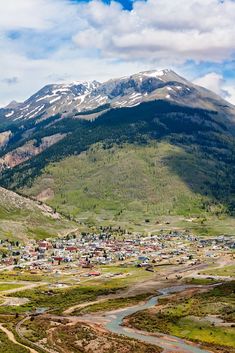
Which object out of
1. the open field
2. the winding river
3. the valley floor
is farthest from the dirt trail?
the open field

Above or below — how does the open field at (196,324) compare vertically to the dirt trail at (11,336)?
below

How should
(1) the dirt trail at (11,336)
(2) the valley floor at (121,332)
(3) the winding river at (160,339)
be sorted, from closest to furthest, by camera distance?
(1) the dirt trail at (11,336), (2) the valley floor at (121,332), (3) the winding river at (160,339)

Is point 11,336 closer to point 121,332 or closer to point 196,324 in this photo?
point 121,332

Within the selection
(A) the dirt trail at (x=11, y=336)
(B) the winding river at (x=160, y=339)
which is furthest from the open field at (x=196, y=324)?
(A) the dirt trail at (x=11, y=336)

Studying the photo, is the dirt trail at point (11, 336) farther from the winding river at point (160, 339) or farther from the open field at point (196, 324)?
the open field at point (196, 324)

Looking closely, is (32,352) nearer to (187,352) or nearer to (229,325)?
(187,352)

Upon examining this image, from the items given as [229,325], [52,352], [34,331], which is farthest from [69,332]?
[229,325]

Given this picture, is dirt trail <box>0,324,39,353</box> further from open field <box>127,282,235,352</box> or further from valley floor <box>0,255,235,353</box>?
open field <box>127,282,235,352</box>

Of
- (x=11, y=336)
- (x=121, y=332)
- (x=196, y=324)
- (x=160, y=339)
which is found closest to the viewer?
(x=11, y=336)

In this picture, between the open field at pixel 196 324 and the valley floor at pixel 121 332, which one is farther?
the open field at pixel 196 324

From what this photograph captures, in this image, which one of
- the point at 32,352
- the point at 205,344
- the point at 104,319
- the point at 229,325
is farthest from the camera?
the point at 104,319

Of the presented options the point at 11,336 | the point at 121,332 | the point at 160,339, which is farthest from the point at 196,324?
the point at 11,336
